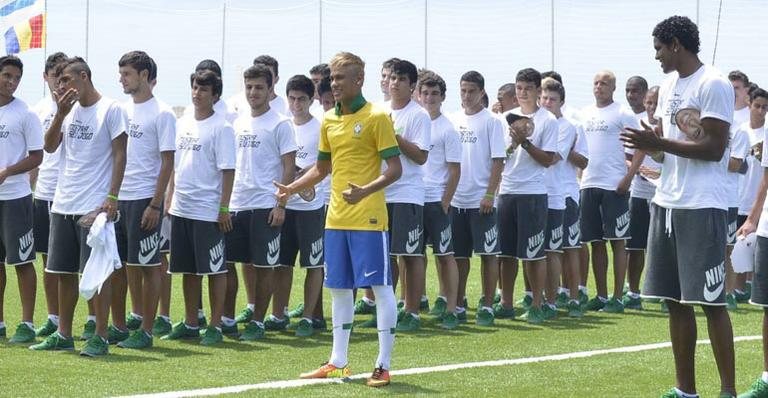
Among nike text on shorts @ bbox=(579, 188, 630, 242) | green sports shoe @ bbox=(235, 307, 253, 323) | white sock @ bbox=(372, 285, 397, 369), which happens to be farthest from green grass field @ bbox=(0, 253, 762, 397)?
nike text on shorts @ bbox=(579, 188, 630, 242)

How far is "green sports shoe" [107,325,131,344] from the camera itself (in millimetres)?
11492

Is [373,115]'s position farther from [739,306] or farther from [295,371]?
[739,306]

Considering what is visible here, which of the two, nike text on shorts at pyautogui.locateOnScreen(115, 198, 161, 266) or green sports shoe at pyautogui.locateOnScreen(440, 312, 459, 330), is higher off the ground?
nike text on shorts at pyautogui.locateOnScreen(115, 198, 161, 266)

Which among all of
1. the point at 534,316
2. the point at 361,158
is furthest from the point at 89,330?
the point at 534,316

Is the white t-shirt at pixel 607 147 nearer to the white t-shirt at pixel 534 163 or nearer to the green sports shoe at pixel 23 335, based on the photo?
the white t-shirt at pixel 534 163

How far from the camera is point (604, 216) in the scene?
14781mm

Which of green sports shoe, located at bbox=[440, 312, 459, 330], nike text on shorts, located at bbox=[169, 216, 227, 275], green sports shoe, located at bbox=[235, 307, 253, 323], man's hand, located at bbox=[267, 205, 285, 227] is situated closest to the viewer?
nike text on shorts, located at bbox=[169, 216, 227, 275]

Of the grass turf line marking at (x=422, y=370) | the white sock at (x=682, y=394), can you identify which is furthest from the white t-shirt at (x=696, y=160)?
the grass turf line marking at (x=422, y=370)

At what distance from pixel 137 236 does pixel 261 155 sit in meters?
1.47

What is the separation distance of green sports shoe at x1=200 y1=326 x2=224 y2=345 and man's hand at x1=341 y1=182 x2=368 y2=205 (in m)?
2.83

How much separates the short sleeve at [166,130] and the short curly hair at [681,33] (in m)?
4.29

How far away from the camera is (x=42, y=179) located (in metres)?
12.7

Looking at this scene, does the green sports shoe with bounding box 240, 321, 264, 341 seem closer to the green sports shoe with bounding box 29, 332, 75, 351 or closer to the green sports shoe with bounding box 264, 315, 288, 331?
the green sports shoe with bounding box 264, 315, 288, 331

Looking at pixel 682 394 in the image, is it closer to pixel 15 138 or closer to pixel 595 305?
pixel 15 138
